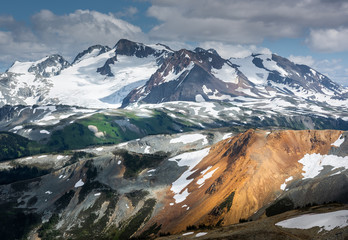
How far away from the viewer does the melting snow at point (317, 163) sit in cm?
14086

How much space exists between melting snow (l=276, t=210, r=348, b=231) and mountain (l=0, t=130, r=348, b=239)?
78.4ft

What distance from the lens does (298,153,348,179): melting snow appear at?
141 m

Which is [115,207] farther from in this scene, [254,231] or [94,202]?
[254,231]

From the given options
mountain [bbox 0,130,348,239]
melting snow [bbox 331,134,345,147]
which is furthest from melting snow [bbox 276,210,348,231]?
melting snow [bbox 331,134,345,147]

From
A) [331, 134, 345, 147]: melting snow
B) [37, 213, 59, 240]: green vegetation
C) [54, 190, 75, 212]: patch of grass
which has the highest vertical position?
[331, 134, 345, 147]: melting snow

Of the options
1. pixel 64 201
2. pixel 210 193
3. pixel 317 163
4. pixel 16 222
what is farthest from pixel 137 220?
pixel 317 163

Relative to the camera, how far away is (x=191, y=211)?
144000 millimetres

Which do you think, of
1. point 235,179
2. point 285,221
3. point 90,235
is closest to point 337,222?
point 285,221

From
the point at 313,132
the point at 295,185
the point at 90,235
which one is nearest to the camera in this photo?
the point at 295,185

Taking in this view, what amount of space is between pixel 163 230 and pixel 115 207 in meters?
42.8

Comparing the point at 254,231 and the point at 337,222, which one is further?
the point at 254,231

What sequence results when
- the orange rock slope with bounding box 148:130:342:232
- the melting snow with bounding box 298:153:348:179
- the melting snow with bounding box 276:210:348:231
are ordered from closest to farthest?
the melting snow with bounding box 276:210:348:231 < the orange rock slope with bounding box 148:130:342:232 < the melting snow with bounding box 298:153:348:179

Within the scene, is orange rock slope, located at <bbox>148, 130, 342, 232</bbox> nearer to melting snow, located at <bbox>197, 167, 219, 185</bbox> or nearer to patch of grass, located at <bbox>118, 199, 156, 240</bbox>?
melting snow, located at <bbox>197, 167, 219, 185</bbox>

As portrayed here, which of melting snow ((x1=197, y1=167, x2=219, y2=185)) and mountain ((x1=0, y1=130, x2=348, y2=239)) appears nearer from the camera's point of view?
mountain ((x1=0, y1=130, x2=348, y2=239))
